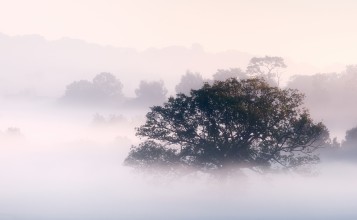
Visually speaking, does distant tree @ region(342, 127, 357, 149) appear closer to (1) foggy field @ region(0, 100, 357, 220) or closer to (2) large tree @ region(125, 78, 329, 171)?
(1) foggy field @ region(0, 100, 357, 220)

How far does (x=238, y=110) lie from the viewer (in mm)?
65875

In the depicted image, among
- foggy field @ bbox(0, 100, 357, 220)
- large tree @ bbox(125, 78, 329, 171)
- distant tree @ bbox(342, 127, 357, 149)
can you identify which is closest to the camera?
foggy field @ bbox(0, 100, 357, 220)

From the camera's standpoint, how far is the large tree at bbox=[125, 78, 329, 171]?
221 ft

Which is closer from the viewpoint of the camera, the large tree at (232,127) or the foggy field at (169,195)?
the foggy field at (169,195)

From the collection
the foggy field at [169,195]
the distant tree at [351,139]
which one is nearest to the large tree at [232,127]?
the foggy field at [169,195]

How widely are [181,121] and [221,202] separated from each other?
29.8 ft

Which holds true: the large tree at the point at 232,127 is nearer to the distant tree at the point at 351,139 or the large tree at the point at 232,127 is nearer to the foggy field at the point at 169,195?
the foggy field at the point at 169,195

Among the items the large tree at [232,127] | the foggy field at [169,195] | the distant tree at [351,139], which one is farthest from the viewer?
the distant tree at [351,139]

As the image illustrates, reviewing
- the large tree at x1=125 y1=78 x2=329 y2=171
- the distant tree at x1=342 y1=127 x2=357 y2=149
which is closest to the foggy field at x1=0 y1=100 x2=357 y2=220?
the large tree at x1=125 y1=78 x2=329 y2=171

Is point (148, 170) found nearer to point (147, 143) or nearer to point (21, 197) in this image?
point (147, 143)

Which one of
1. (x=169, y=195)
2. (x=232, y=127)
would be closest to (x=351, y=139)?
(x=232, y=127)

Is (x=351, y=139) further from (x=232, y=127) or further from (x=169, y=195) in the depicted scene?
(x=169, y=195)

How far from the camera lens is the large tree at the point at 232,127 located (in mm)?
67312

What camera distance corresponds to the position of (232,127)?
67.8 metres
